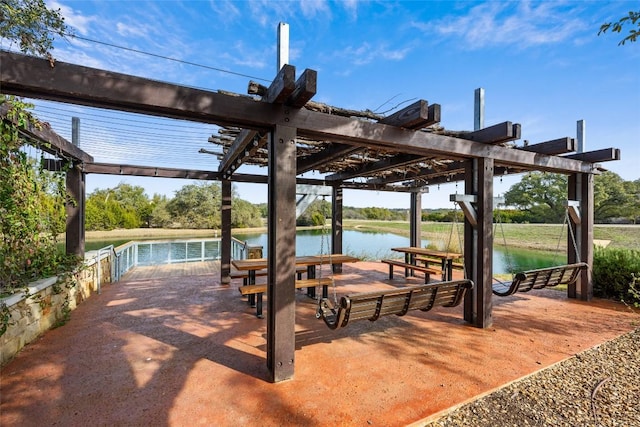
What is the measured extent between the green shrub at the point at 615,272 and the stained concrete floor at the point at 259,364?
0.63 metres

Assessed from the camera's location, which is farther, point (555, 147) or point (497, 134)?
point (555, 147)

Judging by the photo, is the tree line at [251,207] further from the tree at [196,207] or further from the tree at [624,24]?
the tree at [624,24]

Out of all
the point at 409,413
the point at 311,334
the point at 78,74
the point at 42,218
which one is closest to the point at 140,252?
the point at 42,218

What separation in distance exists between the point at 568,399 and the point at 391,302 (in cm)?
151

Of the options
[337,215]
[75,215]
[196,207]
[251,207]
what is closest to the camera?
[75,215]

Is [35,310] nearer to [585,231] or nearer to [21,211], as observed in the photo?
[21,211]

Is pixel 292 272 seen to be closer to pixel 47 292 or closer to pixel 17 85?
pixel 17 85

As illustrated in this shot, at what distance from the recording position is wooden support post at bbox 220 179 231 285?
5883 mm

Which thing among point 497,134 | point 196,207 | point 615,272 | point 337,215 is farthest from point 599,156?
point 196,207

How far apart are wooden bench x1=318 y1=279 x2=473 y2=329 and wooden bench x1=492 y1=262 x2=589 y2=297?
0.99 meters

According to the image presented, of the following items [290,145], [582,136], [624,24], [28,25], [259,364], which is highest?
[624,24]

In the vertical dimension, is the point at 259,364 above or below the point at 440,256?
below

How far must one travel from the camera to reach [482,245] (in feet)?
12.0

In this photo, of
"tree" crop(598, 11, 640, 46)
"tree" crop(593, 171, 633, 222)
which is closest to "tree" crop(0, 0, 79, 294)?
"tree" crop(598, 11, 640, 46)
